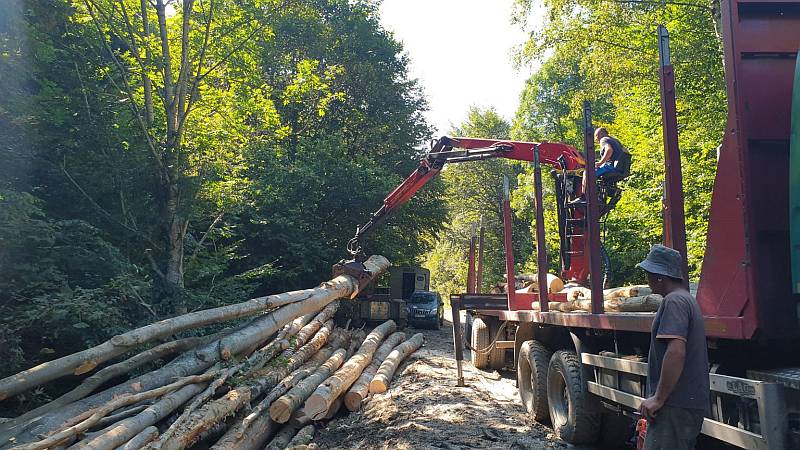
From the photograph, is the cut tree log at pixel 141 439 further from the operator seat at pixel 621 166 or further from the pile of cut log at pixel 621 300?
the operator seat at pixel 621 166

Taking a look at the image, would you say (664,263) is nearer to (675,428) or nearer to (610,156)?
(675,428)

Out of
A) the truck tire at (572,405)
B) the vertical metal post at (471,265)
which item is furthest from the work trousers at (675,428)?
the vertical metal post at (471,265)

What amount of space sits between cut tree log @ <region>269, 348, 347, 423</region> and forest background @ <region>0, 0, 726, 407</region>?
9.43ft

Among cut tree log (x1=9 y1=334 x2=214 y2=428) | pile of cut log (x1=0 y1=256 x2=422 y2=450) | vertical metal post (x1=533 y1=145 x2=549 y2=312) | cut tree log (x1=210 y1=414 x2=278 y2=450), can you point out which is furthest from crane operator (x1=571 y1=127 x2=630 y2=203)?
cut tree log (x1=9 y1=334 x2=214 y2=428)

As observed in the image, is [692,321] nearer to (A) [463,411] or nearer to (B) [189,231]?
(A) [463,411]

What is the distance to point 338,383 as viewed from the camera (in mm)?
10023

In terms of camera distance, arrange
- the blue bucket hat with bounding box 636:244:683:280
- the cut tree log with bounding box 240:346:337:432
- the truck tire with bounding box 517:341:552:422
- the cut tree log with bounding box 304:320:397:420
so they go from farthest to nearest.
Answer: the cut tree log with bounding box 304:320:397:420 → the cut tree log with bounding box 240:346:337:432 → the truck tire with bounding box 517:341:552:422 → the blue bucket hat with bounding box 636:244:683:280

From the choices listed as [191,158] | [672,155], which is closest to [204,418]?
[672,155]

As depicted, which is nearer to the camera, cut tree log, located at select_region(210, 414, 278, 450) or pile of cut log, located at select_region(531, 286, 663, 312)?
pile of cut log, located at select_region(531, 286, 663, 312)

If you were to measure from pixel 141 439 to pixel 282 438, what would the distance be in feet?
7.51

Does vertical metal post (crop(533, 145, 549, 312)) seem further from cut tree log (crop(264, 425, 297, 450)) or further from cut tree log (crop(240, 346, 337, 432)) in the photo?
cut tree log (crop(240, 346, 337, 432))

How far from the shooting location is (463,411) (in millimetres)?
9016

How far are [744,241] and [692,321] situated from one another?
82 centimetres

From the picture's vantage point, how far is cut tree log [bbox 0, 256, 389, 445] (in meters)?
6.63
